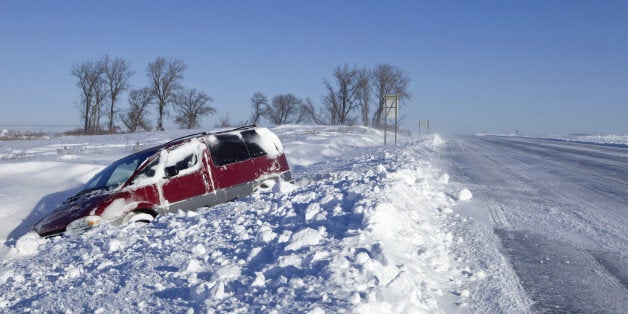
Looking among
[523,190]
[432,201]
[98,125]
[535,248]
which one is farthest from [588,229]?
[98,125]

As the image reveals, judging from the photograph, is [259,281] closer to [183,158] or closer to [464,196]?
[183,158]

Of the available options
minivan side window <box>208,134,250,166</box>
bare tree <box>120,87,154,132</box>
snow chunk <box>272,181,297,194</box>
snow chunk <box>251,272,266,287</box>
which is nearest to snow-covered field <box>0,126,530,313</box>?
snow chunk <box>251,272,266,287</box>

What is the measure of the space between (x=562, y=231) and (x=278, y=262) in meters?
4.41

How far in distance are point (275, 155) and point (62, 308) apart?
225 inches

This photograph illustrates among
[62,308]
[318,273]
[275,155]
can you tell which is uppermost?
[275,155]

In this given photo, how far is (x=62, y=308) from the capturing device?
395cm

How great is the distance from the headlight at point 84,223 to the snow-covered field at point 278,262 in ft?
0.79

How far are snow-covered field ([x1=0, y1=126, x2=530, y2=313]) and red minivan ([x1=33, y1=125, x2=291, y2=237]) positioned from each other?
41 cm

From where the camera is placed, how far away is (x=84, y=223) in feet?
21.7

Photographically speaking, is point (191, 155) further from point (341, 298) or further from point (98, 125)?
point (98, 125)

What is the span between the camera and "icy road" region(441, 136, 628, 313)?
165 inches

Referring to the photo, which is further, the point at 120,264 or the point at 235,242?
the point at 235,242

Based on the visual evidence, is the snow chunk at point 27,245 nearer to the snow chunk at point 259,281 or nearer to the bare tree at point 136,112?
the snow chunk at point 259,281

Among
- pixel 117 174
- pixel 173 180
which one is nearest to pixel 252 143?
pixel 173 180
